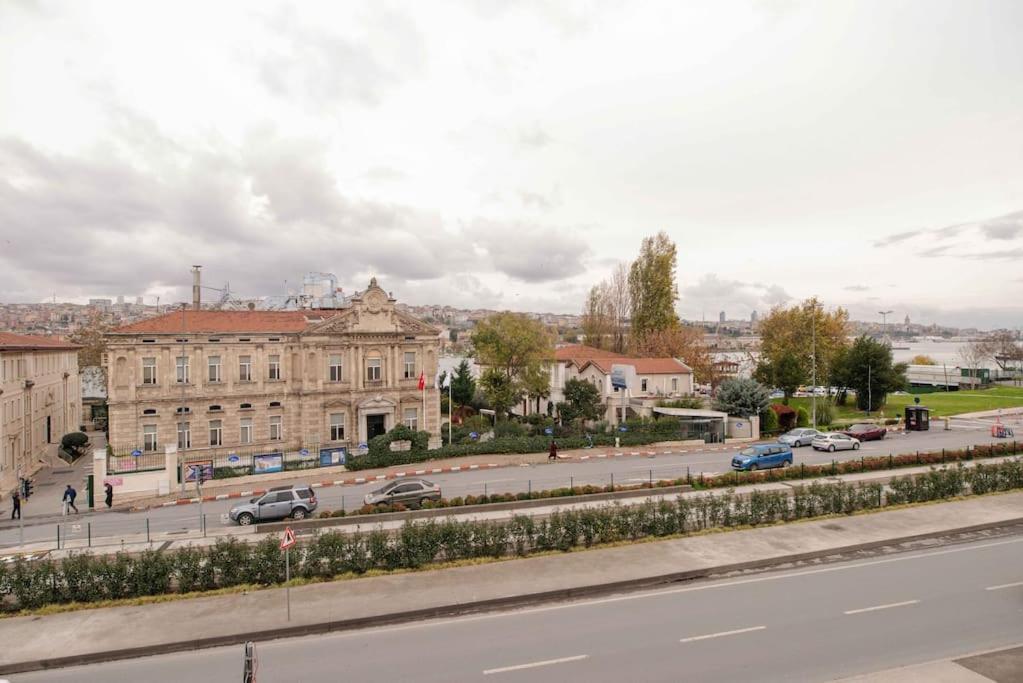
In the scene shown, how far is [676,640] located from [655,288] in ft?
205

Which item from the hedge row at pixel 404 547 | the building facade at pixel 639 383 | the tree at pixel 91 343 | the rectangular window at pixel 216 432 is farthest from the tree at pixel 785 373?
the tree at pixel 91 343

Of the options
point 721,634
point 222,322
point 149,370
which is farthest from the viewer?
point 222,322

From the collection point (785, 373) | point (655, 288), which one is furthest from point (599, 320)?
point (785, 373)

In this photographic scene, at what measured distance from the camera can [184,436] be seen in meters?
41.8

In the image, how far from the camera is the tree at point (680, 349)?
219 ft

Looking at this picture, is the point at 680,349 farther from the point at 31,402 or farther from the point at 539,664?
the point at 31,402

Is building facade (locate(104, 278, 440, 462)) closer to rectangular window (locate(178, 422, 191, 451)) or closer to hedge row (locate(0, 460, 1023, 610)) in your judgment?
rectangular window (locate(178, 422, 191, 451))

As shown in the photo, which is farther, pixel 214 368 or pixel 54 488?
pixel 214 368

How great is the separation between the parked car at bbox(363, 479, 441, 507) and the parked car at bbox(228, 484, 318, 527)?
2.79 m

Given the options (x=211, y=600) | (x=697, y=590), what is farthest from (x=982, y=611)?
(x=211, y=600)

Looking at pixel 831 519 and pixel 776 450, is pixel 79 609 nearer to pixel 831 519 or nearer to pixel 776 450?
pixel 831 519

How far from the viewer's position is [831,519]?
2300 cm

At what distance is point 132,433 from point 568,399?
32065 mm

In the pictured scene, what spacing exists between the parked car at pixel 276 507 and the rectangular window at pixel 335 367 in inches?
758
